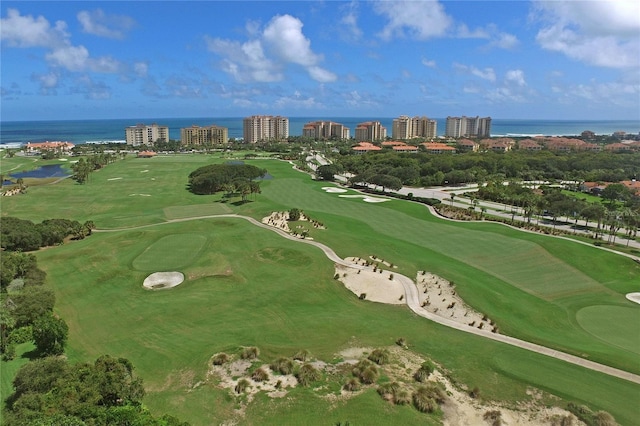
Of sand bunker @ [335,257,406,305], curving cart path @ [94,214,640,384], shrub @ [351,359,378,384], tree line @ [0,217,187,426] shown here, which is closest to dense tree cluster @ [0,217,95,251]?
tree line @ [0,217,187,426]

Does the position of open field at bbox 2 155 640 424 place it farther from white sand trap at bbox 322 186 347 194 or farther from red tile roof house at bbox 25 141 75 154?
red tile roof house at bbox 25 141 75 154

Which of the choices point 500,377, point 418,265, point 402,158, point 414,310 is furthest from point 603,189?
point 500,377

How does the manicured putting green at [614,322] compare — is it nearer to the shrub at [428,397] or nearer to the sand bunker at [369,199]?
the shrub at [428,397]

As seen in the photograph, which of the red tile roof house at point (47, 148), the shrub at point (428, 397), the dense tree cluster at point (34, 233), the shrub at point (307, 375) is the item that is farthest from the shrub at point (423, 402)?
the red tile roof house at point (47, 148)

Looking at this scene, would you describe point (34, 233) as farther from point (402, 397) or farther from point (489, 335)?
point (489, 335)

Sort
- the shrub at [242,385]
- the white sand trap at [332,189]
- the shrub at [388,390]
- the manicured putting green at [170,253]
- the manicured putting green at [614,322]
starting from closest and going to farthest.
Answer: the shrub at [388,390] < the shrub at [242,385] < the manicured putting green at [614,322] < the manicured putting green at [170,253] < the white sand trap at [332,189]
